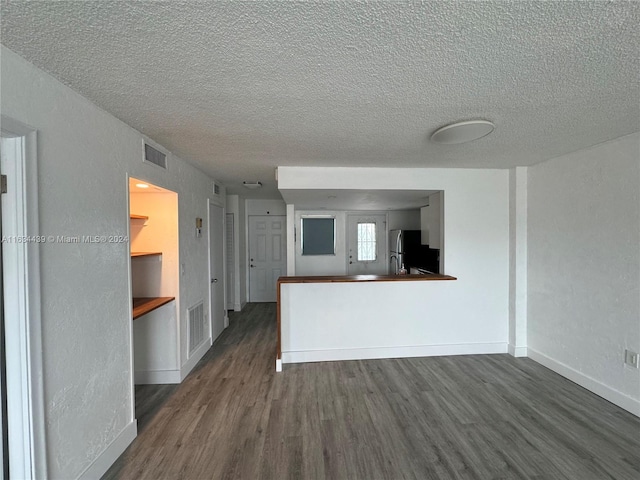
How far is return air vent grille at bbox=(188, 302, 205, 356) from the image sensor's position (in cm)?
296

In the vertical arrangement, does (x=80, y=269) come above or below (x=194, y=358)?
above

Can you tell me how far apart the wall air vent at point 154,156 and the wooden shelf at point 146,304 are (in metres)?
1.20

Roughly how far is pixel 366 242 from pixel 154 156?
465 centimetres

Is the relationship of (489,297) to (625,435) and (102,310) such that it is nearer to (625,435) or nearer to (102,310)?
(625,435)

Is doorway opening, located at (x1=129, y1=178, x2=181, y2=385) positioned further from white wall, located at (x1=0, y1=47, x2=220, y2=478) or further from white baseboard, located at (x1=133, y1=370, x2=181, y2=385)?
white wall, located at (x1=0, y1=47, x2=220, y2=478)

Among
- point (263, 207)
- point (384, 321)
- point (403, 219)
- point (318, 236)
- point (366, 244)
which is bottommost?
point (384, 321)

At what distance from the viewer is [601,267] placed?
2.39 m

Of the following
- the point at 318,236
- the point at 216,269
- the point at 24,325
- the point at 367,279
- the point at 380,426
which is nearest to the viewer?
the point at 24,325

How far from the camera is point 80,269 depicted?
149 centimetres

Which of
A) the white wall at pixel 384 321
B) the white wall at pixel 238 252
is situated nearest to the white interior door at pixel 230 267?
the white wall at pixel 238 252

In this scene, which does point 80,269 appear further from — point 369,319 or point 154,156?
point 369,319

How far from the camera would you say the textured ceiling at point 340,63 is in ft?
3.10

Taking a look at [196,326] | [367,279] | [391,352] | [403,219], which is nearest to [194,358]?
[196,326]

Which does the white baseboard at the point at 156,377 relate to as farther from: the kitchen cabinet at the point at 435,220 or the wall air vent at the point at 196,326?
the kitchen cabinet at the point at 435,220
